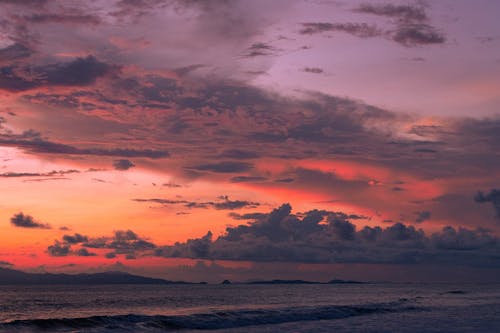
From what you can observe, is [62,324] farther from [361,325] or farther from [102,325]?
[361,325]

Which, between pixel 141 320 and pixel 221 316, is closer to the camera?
pixel 141 320

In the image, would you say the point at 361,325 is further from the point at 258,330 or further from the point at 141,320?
the point at 141,320

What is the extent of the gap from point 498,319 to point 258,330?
29.4 m

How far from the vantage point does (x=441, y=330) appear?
48.7m

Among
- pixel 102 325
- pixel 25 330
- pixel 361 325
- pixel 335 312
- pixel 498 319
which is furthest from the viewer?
pixel 335 312

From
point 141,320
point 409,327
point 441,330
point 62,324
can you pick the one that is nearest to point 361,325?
point 409,327

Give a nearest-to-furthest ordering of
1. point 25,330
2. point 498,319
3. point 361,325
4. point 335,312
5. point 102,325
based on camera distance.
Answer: point 25,330 < point 102,325 < point 361,325 < point 498,319 < point 335,312

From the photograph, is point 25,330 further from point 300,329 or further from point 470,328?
point 470,328

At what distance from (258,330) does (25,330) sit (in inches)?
825

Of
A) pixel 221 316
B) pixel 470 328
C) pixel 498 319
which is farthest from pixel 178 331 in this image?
pixel 498 319

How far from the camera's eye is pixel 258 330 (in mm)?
49344

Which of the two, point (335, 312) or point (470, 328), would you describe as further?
point (335, 312)

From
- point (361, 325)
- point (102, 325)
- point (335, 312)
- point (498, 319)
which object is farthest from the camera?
point (335, 312)

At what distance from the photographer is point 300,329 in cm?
5050
